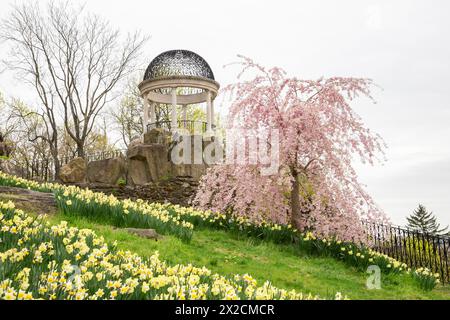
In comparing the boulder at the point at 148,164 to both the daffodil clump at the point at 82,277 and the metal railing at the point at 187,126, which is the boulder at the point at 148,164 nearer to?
the metal railing at the point at 187,126

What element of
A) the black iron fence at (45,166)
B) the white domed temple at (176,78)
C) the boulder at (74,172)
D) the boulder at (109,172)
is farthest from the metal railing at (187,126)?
the boulder at (74,172)

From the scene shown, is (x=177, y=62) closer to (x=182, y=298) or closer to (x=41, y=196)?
(x=41, y=196)

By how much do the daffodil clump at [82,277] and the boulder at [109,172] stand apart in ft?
51.9

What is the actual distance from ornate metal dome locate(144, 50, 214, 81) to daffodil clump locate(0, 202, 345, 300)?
18.8 meters

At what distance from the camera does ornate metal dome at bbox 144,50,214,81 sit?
23906mm

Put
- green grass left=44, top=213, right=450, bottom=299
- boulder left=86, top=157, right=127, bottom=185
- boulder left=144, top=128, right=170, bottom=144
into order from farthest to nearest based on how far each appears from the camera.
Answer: boulder left=144, top=128, right=170, bottom=144 → boulder left=86, top=157, right=127, bottom=185 → green grass left=44, top=213, right=450, bottom=299

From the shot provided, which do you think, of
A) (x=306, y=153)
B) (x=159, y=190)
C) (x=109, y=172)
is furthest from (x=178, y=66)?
(x=306, y=153)

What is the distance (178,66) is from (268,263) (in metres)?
17.6

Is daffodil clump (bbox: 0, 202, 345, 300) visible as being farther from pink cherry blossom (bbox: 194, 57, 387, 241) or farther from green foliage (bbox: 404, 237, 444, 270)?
green foliage (bbox: 404, 237, 444, 270)

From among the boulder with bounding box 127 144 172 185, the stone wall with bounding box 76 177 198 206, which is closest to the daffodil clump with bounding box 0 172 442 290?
the stone wall with bounding box 76 177 198 206

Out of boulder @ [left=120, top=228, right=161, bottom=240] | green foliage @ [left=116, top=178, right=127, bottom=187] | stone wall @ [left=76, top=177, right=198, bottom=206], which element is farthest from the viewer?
green foliage @ [left=116, top=178, right=127, bottom=187]

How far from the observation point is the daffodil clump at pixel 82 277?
3818 mm

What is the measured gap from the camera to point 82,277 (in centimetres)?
420

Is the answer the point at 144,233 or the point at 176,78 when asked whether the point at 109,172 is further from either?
the point at 144,233
